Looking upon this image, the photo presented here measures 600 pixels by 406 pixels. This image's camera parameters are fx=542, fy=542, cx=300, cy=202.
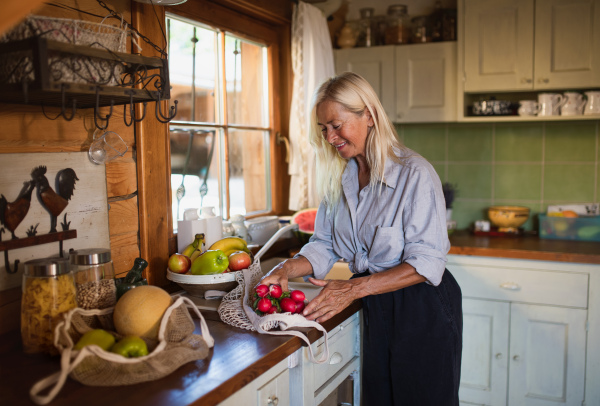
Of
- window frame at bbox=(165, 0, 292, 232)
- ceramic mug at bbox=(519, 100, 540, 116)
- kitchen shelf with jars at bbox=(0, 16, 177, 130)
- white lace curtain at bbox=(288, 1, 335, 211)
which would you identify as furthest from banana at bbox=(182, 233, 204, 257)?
ceramic mug at bbox=(519, 100, 540, 116)

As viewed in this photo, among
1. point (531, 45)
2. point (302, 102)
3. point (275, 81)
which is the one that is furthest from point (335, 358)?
point (531, 45)

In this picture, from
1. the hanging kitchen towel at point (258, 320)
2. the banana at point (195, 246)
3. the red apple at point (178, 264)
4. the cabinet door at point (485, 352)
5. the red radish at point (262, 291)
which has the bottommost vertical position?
the cabinet door at point (485, 352)

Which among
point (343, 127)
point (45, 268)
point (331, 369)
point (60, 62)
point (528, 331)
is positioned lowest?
point (528, 331)

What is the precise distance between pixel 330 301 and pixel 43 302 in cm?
76

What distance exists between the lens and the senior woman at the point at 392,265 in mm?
1632

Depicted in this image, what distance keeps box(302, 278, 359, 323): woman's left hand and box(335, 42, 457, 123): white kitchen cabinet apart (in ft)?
5.30

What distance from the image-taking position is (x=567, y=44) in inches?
104

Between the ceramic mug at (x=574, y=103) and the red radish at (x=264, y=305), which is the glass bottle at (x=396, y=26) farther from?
the red radish at (x=264, y=305)

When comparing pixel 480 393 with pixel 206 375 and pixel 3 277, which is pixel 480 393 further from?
pixel 3 277

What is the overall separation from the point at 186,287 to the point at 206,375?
0.62 meters

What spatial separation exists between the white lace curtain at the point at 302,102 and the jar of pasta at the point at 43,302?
5.33 feet

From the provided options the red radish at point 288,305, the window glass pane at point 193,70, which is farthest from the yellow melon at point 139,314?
the window glass pane at point 193,70

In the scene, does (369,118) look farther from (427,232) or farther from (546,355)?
(546,355)

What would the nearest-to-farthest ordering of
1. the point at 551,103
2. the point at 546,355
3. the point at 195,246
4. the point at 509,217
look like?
1. the point at 195,246
2. the point at 546,355
3. the point at 551,103
4. the point at 509,217
